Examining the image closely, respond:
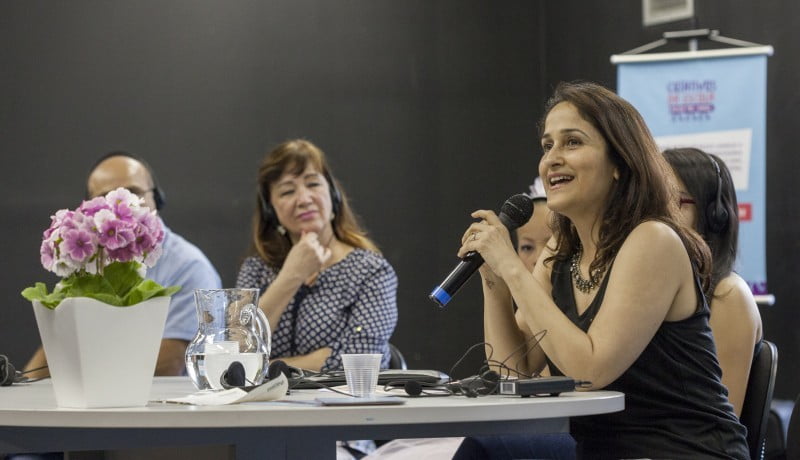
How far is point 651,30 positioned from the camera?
17.1ft

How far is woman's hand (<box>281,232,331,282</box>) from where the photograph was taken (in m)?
3.46

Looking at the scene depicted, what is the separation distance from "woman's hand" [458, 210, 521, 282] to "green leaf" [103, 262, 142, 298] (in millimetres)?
743

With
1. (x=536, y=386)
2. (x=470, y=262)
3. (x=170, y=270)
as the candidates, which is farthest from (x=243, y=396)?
(x=170, y=270)

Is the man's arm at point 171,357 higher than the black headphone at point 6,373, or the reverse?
the black headphone at point 6,373

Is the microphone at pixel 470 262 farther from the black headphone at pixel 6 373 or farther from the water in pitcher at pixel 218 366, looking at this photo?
the black headphone at pixel 6 373

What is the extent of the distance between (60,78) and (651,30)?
9.71 ft

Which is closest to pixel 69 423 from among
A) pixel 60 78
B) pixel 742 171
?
pixel 742 171

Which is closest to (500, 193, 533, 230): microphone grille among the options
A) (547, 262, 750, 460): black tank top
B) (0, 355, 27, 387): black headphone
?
(547, 262, 750, 460): black tank top

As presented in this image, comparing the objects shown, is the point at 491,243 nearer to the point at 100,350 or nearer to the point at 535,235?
the point at 100,350

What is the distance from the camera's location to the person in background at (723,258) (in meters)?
2.43

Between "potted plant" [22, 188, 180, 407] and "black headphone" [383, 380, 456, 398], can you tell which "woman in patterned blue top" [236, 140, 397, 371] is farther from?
"potted plant" [22, 188, 180, 407]

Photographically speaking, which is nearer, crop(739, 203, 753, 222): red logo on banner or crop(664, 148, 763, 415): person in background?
crop(664, 148, 763, 415): person in background

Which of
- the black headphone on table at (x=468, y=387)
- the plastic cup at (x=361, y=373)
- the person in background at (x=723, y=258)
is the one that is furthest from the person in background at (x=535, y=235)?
the plastic cup at (x=361, y=373)

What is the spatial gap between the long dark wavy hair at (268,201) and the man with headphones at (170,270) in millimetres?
286
